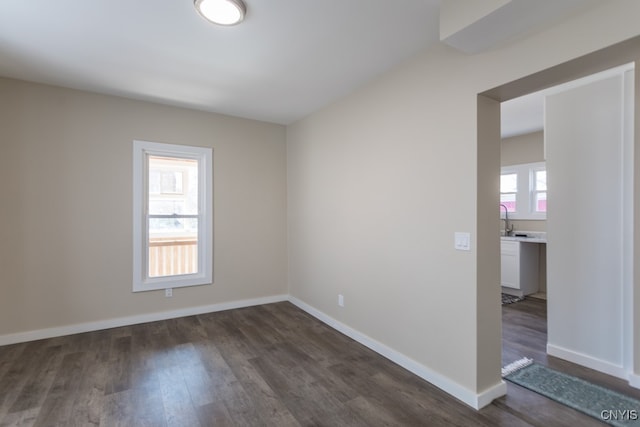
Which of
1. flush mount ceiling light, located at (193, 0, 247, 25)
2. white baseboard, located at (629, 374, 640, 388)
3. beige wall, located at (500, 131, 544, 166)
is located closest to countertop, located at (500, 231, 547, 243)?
beige wall, located at (500, 131, 544, 166)

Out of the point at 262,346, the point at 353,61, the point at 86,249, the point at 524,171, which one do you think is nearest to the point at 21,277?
the point at 86,249

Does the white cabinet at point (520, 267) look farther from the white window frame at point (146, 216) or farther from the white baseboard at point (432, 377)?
the white window frame at point (146, 216)

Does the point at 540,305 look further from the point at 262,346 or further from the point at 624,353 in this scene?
the point at 262,346

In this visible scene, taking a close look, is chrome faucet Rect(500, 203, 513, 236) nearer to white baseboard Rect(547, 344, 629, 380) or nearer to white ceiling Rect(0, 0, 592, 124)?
white baseboard Rect(547, 344, 629, 380)

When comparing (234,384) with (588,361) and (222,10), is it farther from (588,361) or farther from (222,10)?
(588,361)

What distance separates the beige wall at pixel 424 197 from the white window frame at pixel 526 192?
3.86 meters

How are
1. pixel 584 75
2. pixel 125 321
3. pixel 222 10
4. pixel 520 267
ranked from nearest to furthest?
pixel 584 75
pixel 222 10
pixel 125 321
pixel 520 267

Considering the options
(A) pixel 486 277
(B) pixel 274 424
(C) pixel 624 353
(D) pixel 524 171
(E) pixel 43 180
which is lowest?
(B) pixel 274 424

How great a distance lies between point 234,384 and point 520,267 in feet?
14.7

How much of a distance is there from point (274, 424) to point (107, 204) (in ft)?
9.79

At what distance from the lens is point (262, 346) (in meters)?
3.04

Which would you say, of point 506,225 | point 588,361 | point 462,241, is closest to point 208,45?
point 462,241

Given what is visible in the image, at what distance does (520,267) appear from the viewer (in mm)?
4770

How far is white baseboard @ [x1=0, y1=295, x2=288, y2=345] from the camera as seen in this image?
10.2 ft
